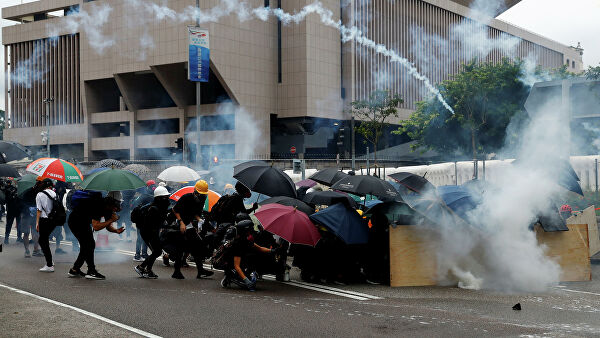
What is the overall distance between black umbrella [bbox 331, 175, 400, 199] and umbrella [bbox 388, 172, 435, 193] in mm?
339

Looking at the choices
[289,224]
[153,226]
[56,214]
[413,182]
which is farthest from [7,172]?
[413,182]

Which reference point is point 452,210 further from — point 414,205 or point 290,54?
point 290,54

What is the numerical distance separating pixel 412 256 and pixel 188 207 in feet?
12.7

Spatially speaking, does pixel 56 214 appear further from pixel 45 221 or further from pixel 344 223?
pixel 344 223

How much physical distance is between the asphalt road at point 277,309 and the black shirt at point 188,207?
1.08 m

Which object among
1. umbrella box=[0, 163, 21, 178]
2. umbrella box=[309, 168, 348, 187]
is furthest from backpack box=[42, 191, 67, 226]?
umbrella box=[0, 163, 21, 178]

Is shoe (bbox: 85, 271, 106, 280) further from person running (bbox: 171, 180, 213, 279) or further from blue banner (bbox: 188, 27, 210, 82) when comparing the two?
blue banner (bbox: 188, 27, 210, 82)

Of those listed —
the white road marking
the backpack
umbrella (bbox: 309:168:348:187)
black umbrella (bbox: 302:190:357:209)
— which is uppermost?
umbrella (bbox: 309:168:348:187)

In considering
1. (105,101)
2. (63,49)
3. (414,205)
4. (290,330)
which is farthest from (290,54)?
(290,330)

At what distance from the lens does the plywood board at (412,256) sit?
11.8 metres

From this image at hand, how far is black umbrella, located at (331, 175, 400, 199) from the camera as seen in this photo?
1190cm

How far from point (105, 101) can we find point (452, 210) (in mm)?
65464

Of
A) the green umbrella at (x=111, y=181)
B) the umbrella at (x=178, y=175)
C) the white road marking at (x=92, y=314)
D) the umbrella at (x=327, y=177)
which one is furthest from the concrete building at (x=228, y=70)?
the white road marking at (x=92, y=314)

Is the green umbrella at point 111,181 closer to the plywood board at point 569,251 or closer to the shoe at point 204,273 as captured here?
the shoe at point 204,273
